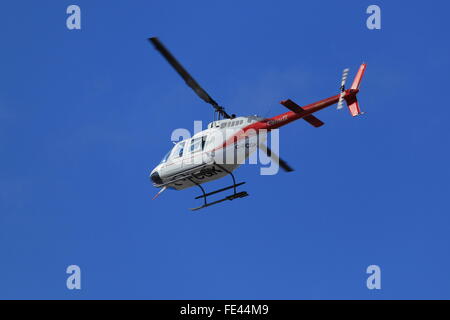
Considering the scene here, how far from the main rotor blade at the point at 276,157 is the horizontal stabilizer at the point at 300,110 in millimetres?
1940

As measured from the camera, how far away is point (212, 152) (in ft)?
102

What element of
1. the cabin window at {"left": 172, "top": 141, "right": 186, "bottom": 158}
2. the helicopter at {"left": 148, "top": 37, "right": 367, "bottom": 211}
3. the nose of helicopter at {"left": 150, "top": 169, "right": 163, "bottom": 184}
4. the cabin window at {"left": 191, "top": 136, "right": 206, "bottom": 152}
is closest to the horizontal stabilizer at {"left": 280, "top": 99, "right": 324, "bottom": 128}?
the helicopter at {"left": 148, "top": 37, "right": 367, "bottom": 211}

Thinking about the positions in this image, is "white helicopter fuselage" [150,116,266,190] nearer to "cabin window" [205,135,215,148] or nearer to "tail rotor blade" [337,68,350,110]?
"cabin window" [205,135,215,148]

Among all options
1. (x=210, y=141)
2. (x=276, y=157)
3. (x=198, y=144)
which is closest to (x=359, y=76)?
(x=276, y=157)

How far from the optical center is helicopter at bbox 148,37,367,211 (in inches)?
1179

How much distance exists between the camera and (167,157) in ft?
109

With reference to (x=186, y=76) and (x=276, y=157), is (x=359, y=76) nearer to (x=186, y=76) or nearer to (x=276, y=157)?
(x=276, y=157)

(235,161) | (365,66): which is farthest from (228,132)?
(365,66)

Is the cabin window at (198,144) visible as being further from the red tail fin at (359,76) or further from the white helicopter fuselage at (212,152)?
the red tail fin at (359,76)

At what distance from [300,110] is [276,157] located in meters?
2.88

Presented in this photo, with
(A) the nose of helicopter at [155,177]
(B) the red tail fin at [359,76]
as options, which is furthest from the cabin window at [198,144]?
(B) the red tail fin at [359,76]
